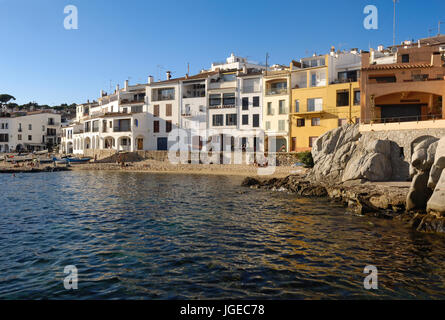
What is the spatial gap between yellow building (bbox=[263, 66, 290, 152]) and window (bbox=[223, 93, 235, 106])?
6.11 m

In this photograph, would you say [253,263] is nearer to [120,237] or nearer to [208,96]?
[120,237]

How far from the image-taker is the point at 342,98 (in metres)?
47.5

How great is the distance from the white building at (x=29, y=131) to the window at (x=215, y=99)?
203 ft

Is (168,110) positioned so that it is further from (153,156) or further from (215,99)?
(153,156)

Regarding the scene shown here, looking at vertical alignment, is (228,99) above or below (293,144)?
above

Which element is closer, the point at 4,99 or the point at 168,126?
the point at 168,126

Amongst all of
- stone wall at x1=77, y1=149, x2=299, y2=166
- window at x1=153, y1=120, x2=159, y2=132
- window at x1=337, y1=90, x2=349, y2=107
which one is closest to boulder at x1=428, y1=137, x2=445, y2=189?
stone wall at x1=77, y1=149, x2=299, y2=166

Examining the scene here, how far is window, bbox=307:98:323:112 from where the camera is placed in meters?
49.3

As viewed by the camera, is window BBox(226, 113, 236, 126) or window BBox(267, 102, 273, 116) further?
window BBox(226, 113, 236, 126)

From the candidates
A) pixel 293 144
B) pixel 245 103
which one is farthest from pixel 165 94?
pixel 293 144

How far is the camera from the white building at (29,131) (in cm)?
9269

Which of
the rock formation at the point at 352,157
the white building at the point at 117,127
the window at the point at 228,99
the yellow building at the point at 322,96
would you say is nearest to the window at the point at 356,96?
the yellow building at the point at 322,96

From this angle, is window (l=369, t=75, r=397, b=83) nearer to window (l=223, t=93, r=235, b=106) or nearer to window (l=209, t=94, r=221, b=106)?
window (l=223, t=93, r=235, b=106)

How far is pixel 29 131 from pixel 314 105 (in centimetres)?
8210
